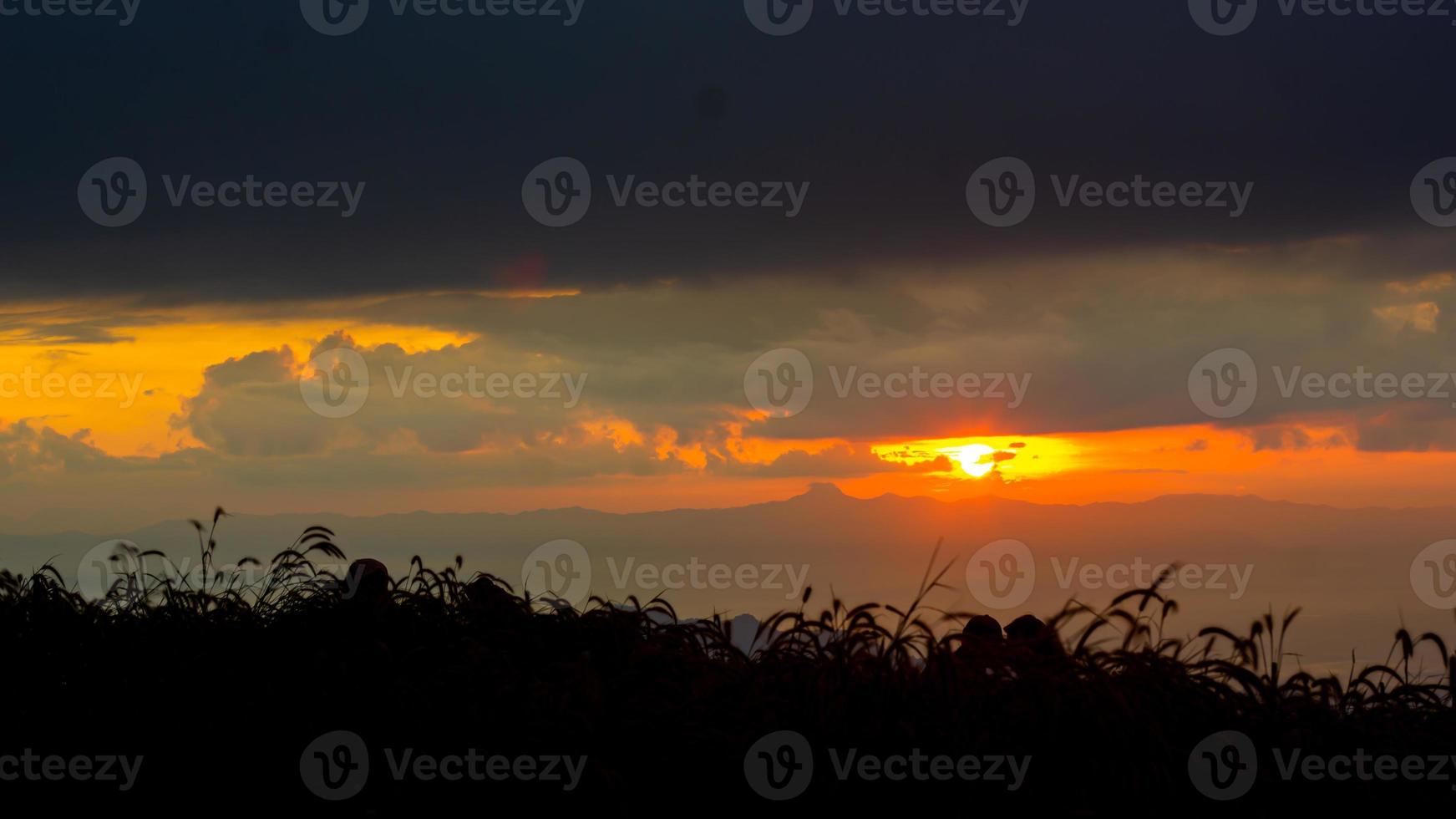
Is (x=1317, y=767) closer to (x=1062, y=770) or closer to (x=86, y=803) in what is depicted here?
(x=1062, y=770)

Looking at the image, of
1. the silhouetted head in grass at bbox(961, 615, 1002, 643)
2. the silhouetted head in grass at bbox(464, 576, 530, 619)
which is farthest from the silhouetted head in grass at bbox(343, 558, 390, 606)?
the silhouetted head in grass at bbox(961, 615, 1002, 643)

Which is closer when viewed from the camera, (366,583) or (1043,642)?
(1043,642)

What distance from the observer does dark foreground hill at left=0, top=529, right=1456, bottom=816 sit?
6.65 meters

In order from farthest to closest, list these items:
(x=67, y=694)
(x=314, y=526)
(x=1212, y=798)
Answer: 1. (x=314, y=526)
2. (x=67, y=694)
3. (x=1212, y=798)

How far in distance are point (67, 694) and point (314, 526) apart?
7.56 ft

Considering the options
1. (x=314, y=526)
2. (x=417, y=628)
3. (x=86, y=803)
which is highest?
(x=314, y=526)

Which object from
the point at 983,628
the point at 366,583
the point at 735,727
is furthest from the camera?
the point at 366,583

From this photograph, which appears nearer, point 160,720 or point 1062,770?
point 1062,770

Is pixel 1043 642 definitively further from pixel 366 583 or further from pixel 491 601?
pixel 366 583

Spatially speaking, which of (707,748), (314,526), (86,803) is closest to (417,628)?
(314,526)

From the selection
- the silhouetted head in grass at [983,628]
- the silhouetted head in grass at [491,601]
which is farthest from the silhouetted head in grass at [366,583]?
the silhouetted head in grass at [983,628]

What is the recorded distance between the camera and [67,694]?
8883 mm

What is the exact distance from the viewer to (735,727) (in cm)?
719

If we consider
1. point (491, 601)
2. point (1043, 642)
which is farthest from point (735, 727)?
point (491, 601)
